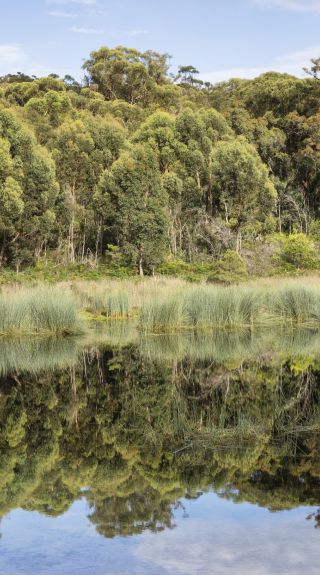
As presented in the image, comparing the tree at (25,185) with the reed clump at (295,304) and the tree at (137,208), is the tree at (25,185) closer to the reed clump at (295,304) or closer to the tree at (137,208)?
the tree at (137,208)

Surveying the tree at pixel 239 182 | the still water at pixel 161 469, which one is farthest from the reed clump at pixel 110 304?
the tree at pixel 239 182

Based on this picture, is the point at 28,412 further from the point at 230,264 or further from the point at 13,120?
the point at 13,120

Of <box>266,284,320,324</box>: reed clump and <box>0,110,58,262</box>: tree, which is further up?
<box>0,110,58,262</box>: tree

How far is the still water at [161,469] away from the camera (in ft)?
14.6

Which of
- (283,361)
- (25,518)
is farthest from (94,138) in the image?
(25,518)

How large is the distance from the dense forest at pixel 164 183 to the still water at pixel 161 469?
19.0 metres

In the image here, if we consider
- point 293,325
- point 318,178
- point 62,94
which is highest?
point 62,94

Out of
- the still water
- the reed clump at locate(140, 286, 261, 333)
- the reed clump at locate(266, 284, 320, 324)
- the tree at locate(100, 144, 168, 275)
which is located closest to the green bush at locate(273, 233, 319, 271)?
the tree at locate(100, 144, 168, 275)

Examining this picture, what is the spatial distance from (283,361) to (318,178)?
33269 mm

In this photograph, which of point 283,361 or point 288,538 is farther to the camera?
point 283,361

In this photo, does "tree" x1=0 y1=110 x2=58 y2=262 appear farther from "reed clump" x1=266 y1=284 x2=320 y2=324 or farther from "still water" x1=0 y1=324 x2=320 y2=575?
"still water" x1=0 y1=324 x2=320 y2=575

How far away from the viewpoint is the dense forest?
3228 cm

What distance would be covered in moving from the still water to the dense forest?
19.0 meters

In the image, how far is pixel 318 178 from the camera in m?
43.8
